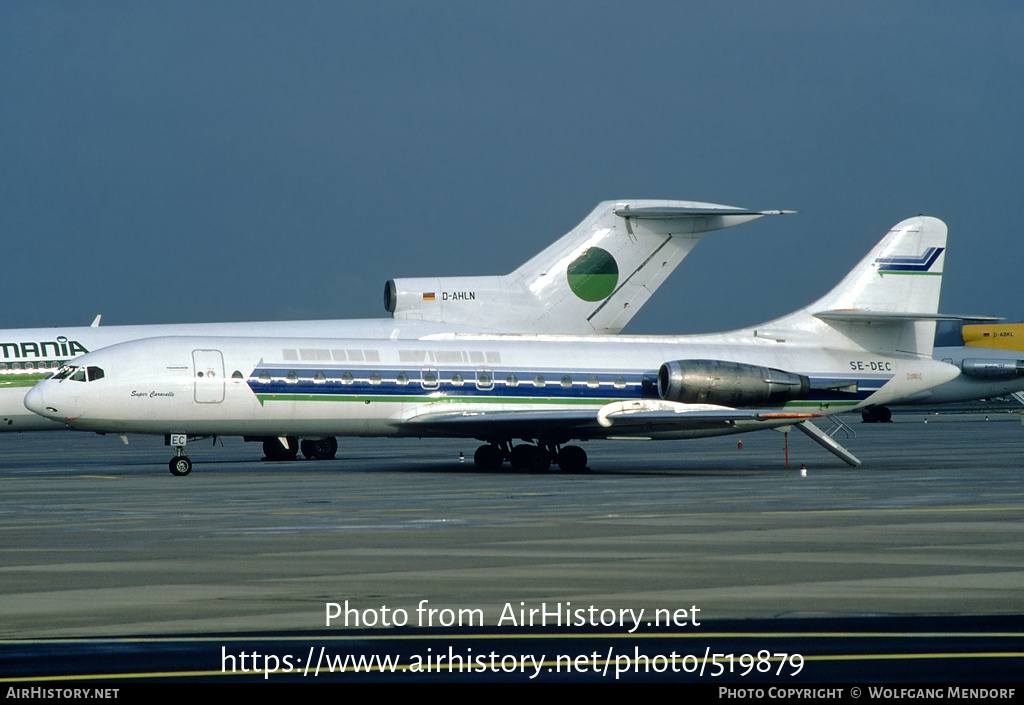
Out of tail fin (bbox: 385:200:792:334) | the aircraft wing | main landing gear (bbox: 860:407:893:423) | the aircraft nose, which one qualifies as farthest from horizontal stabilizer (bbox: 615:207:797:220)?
main landing gear (bbox: 860:407:893:423)

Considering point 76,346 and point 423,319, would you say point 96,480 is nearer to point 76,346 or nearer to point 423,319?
point 76,346

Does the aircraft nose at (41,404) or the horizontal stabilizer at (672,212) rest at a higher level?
the horizontal stabilizer at (672,212)

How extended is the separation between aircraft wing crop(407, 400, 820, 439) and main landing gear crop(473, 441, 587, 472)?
0.67m

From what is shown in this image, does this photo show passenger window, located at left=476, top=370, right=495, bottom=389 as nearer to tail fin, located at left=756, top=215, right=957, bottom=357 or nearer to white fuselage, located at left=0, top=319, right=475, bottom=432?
white fuselage, located at left=0, top=319, right=475, bottom=432

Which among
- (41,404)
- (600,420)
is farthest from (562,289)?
(41,404)

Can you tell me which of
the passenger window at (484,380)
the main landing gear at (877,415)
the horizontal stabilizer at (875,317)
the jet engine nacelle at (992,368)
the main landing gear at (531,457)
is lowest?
the main landing gear at (877,415)

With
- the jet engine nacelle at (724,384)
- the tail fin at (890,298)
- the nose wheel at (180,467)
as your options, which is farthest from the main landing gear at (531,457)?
the nose wheel at (180,467)

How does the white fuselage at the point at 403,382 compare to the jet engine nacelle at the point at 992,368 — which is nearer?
the white fuselage at the point at 403,382

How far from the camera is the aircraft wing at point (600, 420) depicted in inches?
1331

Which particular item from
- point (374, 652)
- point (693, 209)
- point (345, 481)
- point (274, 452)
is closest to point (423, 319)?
point (274, 452)

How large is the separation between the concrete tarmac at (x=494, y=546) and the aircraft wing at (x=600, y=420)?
129 cm

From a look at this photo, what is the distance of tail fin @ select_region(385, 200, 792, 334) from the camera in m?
43.3

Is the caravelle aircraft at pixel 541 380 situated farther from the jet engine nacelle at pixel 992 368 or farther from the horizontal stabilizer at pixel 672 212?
the jet engine nacelle at pixel 992 368

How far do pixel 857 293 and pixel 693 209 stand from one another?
5.87m
